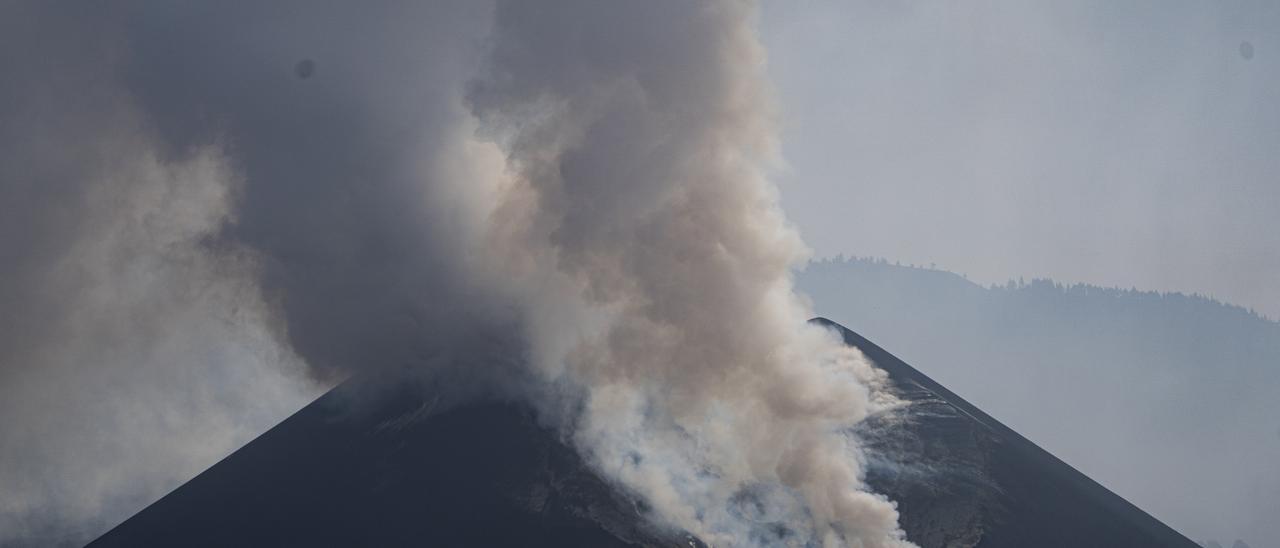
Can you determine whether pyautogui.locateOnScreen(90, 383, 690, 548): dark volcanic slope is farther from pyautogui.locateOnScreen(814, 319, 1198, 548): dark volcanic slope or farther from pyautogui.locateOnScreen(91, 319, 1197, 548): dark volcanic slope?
pyautogui.locateOnScreen(814, 319, 1198, 548): dark volcanic slope

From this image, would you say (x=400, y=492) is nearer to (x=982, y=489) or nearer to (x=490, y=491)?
(x=490, y=491)

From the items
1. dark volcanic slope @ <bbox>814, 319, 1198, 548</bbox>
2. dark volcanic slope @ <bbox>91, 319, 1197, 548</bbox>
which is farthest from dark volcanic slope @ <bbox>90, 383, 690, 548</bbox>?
dark volcanic slope @ <bbox>814, 319, 1198, 548</bbox>

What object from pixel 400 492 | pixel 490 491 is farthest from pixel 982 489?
pixel 400 492

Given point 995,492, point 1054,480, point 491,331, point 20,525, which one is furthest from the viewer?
point 20,525

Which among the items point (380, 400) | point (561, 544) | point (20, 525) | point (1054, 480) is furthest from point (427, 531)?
point (20, 525)

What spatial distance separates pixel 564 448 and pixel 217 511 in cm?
2058

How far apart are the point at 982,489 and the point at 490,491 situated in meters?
30.4

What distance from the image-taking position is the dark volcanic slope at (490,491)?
172ft

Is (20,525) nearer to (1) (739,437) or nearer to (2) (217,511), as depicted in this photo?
(2) (217,511)

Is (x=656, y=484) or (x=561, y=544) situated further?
(x=656, y=484)

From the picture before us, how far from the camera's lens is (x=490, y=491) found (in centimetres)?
5531

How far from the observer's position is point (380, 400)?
67.6 metres

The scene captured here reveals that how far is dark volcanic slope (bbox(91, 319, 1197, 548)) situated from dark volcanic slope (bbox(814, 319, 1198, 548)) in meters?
0.13

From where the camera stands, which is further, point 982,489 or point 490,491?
point 982,489
